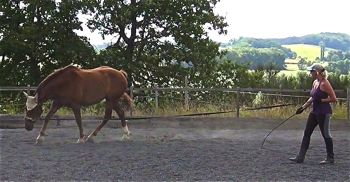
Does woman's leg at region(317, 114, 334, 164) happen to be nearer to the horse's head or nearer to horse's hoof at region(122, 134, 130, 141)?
horse's hoof at region(122, 134, 130, 141)

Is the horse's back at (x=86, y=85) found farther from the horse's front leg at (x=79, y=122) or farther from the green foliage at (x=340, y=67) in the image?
the green foliage at (x=340, y=67)

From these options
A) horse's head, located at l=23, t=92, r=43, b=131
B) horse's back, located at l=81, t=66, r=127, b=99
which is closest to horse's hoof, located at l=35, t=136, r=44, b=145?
horse's head, located at l=23, t=92, r=43, b=131

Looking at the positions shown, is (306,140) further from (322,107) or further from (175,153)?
(175,153)

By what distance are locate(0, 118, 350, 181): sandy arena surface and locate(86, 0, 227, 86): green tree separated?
804cm

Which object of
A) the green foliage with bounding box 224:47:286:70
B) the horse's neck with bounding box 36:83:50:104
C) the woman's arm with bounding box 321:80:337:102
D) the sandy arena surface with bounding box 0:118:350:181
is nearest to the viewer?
the sandy arena surface with bounding box 0:118:350:181

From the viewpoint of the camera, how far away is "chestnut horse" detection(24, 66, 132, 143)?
1045 cm

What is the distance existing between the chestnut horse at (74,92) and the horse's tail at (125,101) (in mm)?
428

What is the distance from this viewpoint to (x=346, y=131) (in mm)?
12852

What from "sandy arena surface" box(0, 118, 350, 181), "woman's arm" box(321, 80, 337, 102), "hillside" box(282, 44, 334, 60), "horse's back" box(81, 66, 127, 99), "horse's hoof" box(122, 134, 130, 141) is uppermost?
"hillside" box(282, 44, 334, 60)

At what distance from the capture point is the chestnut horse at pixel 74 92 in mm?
10453

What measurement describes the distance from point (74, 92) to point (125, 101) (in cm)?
159

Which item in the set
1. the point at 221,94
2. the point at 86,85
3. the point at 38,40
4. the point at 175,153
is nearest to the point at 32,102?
the point at 86,85

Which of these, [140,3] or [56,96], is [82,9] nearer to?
[140,3]

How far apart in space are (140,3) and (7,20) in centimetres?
534
